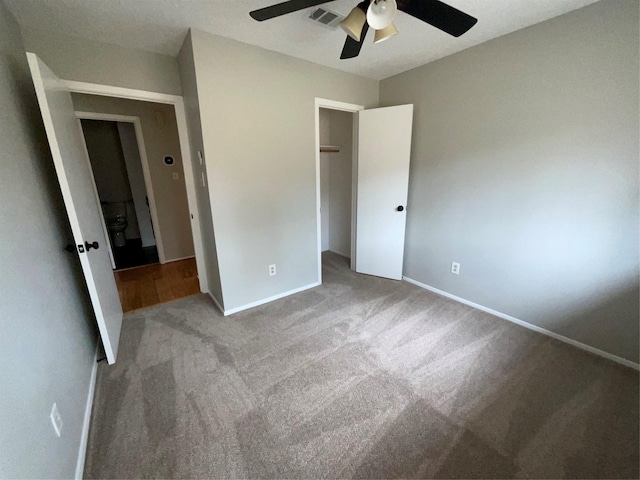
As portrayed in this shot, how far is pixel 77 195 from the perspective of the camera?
1.74m

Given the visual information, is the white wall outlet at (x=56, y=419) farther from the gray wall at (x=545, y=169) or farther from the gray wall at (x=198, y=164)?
the gray wall at (x=545, y=169)

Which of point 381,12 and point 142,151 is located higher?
point 381,12

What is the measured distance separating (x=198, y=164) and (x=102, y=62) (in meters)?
0.95

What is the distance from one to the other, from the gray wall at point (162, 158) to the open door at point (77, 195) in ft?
3.89

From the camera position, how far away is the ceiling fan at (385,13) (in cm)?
127

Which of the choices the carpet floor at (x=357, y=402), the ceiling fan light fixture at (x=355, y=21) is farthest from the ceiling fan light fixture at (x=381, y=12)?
the carpet floor at (x=357, y=402)

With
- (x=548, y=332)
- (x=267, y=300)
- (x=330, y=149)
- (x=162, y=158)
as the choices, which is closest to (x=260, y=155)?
(x=267, y=300)

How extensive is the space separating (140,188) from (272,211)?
3272mm

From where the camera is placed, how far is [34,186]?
1.45 meters

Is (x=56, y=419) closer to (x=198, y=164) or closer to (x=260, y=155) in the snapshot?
(x=198, y=164)

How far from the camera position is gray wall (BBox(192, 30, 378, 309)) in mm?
2092

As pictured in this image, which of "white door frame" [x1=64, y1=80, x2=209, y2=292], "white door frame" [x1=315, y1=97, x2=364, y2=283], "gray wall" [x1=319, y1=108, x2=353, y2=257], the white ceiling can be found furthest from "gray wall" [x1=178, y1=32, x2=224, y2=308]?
"gray wall" [x1=319, y1=108, x2=353, y2=257]

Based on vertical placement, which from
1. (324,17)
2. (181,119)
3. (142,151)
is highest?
(324,17)

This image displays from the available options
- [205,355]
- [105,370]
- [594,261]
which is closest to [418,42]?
[594,261]
